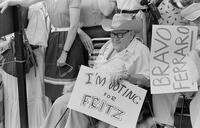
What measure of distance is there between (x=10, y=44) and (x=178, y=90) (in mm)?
2098

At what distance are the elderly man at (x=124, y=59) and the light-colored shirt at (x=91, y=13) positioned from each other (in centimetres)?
62

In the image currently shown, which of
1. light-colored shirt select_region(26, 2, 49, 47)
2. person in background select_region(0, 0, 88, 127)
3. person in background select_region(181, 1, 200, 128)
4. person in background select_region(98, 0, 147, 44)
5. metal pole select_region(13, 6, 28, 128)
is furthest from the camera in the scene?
light-colored shirt select_region(26, 2, 49, 47)

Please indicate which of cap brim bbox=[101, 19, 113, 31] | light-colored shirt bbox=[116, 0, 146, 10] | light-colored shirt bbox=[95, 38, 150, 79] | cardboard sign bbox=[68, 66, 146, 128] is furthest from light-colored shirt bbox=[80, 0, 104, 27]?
cardboard sign bbox=[68, 66, 146, 128]

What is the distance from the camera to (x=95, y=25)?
15.7 feet

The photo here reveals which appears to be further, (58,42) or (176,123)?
(58,42)

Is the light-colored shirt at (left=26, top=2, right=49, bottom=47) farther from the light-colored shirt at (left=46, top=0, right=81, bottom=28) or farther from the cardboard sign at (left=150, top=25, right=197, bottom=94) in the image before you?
the cardboard sign at (left=150, top=25, right=197, bottom=94)

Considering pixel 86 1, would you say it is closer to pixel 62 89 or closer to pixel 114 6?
pixel 114 6

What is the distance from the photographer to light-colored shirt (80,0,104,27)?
474cm

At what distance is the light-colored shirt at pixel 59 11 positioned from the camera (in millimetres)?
4668

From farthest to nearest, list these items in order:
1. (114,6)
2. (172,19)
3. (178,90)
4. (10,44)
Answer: (10,44)
(114,6)
(172,19)
(178,90)

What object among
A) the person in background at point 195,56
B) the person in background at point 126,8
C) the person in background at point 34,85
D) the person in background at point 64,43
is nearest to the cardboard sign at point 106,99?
the person in background at point 195,56

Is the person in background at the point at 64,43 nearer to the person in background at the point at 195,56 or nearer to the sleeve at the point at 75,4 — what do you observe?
the sleeve at the point at 75,4

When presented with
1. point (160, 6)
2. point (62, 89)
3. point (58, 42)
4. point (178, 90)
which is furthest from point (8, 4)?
point (178, 90)

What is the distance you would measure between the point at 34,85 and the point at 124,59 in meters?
1.56
